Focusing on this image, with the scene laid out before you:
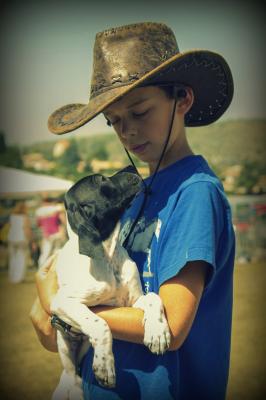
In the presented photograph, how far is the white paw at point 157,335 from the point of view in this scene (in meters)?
1.49

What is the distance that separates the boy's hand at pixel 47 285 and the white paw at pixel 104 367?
0.91 ft

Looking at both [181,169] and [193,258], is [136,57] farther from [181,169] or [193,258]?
[193,258]

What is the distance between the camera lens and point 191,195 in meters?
1.60

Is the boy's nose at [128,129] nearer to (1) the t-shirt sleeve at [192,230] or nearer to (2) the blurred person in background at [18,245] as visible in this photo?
(1) the t-shirt sleeve at [192,230]

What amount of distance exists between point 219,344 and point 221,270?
282mm

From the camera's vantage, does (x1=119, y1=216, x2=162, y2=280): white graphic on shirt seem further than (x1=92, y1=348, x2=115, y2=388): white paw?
Yes

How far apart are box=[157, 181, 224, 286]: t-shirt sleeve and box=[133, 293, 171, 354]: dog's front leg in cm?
10

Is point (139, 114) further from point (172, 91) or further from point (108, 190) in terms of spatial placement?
point (108, 190)

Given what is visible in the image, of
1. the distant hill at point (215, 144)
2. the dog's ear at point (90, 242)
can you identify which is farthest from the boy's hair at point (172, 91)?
the distant hill at point (215, 144)

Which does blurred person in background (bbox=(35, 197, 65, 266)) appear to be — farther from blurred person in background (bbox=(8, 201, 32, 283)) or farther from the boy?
the boy

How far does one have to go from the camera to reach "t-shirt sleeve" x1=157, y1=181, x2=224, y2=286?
1515mm

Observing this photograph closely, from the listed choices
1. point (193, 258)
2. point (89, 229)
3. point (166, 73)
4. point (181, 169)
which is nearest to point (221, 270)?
point (193, 258)

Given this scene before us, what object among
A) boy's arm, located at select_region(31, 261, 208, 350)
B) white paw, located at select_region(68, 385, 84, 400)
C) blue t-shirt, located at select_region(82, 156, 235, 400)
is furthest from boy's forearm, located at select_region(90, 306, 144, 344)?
white paw, located at select_region(68, 385, 84, 400)

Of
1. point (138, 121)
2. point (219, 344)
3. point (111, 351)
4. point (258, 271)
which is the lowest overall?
point (258, 271)
